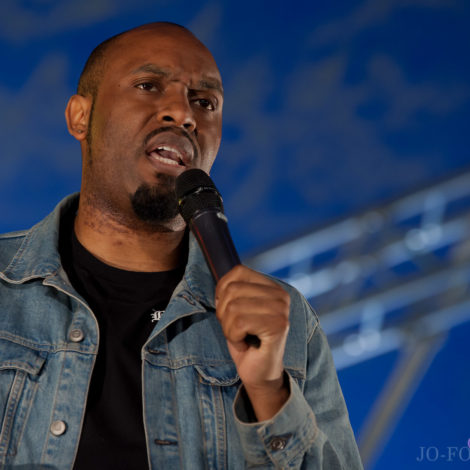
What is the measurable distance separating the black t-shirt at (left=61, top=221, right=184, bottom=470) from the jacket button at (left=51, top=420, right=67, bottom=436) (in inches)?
1.5

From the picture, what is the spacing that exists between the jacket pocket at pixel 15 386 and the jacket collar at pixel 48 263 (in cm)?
16

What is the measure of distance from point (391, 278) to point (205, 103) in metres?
2.03

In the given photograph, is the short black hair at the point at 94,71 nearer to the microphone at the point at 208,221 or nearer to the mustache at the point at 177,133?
the mustache at the point at 177,133

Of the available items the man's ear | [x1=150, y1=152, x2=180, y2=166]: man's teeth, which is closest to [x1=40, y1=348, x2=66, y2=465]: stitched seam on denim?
[x1=150, y1=152, x2=180, y2=166]: man's teeth

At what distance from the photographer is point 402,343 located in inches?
136

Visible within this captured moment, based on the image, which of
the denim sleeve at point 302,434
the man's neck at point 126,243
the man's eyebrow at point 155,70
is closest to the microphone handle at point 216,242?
the denim sleeve at point 302,434

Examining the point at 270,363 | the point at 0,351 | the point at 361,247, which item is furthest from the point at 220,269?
the point at 361,247

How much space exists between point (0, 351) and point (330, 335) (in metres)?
2.41

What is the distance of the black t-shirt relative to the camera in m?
1.23

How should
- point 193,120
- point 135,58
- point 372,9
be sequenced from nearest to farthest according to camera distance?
point 193,120, point 135,58, point 372,9

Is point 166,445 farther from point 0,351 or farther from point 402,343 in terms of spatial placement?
point 402,343

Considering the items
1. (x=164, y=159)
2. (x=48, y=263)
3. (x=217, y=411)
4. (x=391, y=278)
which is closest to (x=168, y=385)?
(x=217, y=411)

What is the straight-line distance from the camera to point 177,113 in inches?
58.7

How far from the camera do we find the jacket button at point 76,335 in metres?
1.32
